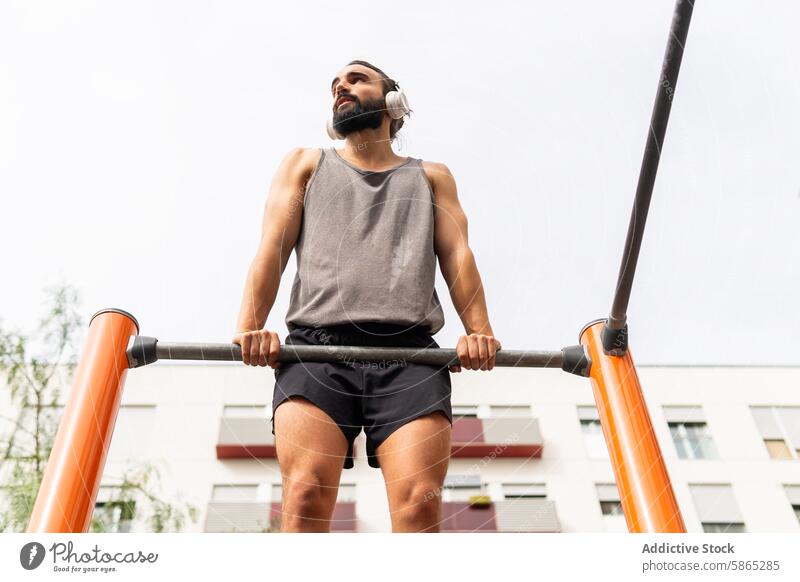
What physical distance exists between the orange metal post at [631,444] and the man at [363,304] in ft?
1.03

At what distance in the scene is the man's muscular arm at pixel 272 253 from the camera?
1.96 metres

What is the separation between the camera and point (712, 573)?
4.38ft

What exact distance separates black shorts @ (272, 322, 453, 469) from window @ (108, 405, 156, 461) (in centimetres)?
1855

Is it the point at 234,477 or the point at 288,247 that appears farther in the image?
the point at 234,477

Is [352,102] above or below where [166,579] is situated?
above

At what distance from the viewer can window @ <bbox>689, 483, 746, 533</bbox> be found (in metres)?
20.7

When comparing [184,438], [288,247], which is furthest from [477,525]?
[288,247]

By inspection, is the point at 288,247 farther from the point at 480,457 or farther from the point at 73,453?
the point at 480,457

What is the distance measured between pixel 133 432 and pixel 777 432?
1703 centimetres

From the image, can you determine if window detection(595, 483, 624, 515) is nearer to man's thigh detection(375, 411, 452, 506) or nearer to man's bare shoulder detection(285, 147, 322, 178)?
man's bare shoulder detection(285, 147, 322, 178)

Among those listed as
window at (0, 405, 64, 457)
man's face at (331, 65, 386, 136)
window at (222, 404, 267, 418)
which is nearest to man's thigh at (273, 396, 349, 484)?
man's face at (331, 65, 386, 136)

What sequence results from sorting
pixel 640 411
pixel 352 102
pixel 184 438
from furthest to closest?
pixel 184 438 → pixel 352 102 → pixel 640 411

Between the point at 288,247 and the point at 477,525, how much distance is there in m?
18.1

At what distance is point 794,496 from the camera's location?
21.3 meters
